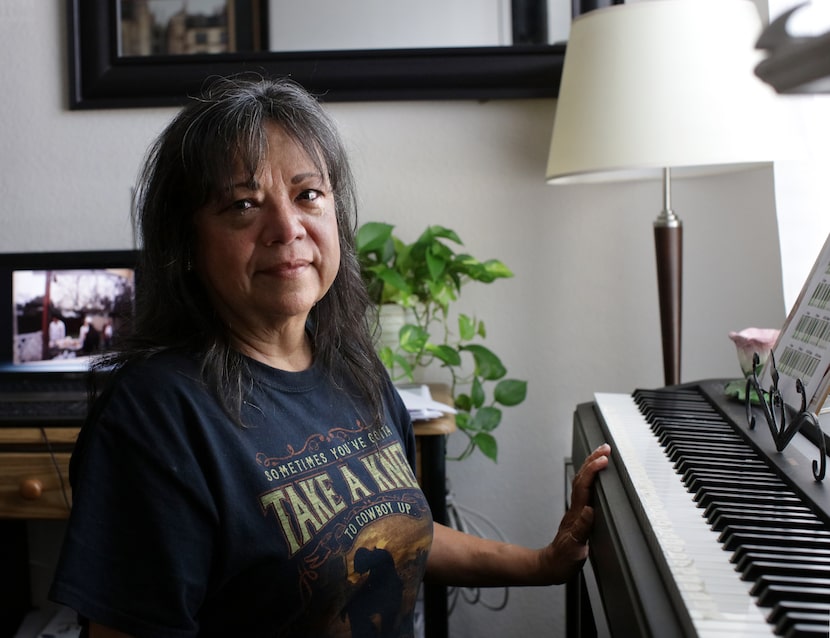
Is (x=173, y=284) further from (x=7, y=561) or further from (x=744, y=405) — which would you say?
(x=7, y=561)

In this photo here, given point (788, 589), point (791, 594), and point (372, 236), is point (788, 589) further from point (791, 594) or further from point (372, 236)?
point (372, 236)

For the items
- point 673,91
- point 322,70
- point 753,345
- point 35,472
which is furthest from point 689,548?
point 322,70

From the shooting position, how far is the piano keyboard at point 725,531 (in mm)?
599

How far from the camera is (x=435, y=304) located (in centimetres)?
193

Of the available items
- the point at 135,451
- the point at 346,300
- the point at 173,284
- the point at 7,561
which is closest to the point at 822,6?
the point at 346,300

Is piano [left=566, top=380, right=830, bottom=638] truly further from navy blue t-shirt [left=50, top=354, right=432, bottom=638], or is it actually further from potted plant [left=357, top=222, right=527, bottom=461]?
potted plant [left=357, top=222, right=527, bottom=461]

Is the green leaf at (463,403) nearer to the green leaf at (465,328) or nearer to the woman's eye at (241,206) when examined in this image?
the green leaf at (465,328)

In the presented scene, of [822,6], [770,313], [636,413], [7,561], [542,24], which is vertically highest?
[542,24]

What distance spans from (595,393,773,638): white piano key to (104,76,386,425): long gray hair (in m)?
0.33

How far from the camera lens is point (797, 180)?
62.3 inches

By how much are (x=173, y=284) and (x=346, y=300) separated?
26 cm

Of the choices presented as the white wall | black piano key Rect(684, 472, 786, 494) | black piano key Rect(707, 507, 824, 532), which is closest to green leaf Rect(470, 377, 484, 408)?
the white wall

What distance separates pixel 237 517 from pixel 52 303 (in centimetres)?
111

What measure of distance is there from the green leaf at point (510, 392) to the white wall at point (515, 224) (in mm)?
120
